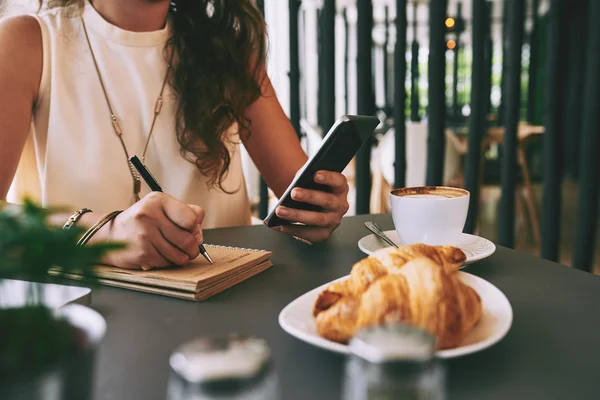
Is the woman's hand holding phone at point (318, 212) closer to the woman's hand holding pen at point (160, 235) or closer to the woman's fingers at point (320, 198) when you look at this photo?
the woman's fingers at point (320, 198)

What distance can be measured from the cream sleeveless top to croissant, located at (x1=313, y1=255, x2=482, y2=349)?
3.17 ft

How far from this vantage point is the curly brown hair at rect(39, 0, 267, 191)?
1.37m

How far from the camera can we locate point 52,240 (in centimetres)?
25

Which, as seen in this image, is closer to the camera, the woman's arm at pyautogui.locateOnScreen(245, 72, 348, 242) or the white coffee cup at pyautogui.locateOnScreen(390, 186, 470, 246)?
the white coffee cup at pyautogui.locateOnScreen(390, 186, 470, 246)

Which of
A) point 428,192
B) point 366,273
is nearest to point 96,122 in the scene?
point 428,192

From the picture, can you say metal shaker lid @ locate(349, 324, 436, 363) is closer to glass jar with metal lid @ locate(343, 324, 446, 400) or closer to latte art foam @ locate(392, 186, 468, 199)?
glass jar with metal lid @ locate(343, 324, 446, 400)

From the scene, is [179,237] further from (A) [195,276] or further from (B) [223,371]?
(B) [223,371]

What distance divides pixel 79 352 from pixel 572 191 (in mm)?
7283

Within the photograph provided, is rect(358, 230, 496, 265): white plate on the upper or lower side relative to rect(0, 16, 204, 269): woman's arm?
lower

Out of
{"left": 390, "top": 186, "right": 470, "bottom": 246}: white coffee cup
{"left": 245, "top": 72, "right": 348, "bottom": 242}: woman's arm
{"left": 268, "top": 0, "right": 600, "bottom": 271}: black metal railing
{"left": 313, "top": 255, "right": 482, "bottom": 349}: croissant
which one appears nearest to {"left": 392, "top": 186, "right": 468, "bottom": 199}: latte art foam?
{"left": 390, "top": 186, "right": 470, "bottom": 246}: white coffee cup

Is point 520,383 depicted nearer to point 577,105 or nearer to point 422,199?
point 422,199

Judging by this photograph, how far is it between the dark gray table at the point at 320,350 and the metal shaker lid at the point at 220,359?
17 centimetres

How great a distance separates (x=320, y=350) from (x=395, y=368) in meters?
0.26

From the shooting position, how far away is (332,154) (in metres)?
0.89
